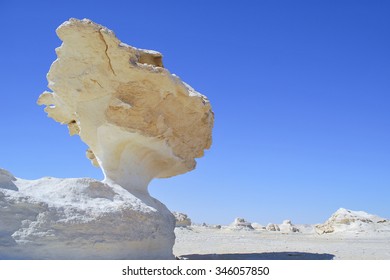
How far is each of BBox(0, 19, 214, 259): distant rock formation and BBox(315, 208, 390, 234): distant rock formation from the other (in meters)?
14.5

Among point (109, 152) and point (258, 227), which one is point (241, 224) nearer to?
point (258, 227)

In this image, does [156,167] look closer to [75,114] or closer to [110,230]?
[75,114]

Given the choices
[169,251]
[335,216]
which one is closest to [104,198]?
[169,251]

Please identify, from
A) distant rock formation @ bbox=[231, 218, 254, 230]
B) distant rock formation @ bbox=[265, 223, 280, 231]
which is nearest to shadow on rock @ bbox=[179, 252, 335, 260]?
distant rock formation @ bbox=[231, 218, 254, 230]

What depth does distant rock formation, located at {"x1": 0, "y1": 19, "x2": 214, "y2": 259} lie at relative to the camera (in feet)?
23.4

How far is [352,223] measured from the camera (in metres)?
22.7

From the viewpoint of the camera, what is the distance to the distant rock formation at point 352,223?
21986 mm

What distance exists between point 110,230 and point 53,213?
1.09 m

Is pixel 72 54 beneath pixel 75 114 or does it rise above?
above

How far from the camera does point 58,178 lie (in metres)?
8.25

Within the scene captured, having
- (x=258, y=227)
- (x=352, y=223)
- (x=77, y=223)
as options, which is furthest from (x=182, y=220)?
(x=77, y=223)
